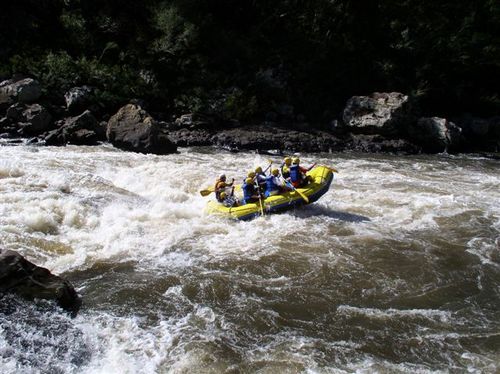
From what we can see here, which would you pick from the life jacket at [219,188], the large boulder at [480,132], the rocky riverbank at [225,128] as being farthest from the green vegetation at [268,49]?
the life jacket at [219,188]

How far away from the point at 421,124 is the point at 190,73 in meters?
8.92

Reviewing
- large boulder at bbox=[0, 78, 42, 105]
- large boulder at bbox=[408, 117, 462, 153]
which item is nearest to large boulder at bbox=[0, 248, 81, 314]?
large boulder at bbox=[0, 78, 42, 105]

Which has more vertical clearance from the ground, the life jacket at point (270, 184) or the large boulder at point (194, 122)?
the large boulder at point (194, 122)

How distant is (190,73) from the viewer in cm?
1944

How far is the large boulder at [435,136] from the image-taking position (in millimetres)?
17484

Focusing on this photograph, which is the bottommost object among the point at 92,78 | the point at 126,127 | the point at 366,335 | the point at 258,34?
the point at 366,335

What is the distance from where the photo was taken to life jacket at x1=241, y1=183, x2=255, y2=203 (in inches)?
386

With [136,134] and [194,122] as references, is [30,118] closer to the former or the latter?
[136,134]

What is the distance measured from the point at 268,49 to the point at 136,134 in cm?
845

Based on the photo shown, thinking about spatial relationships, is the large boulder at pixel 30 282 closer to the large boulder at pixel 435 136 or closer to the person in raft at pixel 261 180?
the person in raft at pixel 261 180

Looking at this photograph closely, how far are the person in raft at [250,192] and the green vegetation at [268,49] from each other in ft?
27.5

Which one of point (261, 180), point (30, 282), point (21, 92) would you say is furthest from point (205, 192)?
point (21, 92)

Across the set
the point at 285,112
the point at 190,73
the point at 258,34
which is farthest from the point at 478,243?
the point at 258,34

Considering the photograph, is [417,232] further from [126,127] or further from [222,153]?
[126,127]
